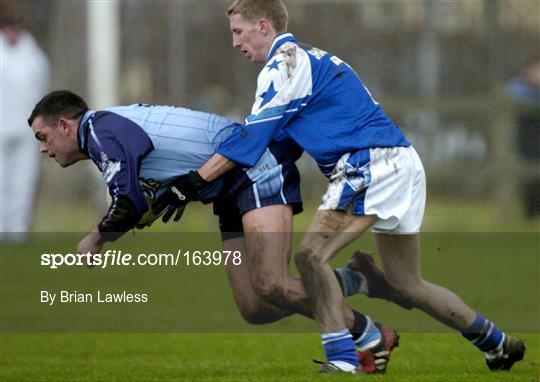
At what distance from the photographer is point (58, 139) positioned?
24.4 ft

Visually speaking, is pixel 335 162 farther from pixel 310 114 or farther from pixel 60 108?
pixel 60 108

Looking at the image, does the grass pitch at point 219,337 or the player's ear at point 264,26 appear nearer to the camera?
the player's ear at point 264,26

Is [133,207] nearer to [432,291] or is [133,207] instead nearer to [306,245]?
[306,245]

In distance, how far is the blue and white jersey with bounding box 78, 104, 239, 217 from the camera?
23.2 ft

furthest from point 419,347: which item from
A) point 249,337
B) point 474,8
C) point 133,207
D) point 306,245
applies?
point 474,8

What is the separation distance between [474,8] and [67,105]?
423 inches

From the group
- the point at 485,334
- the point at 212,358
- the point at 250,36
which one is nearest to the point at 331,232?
the point at 485,334

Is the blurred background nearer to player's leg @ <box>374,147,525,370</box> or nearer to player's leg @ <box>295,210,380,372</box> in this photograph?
player's leg @ <box>374,147,525,370</box>

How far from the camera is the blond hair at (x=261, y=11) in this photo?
7.47 m

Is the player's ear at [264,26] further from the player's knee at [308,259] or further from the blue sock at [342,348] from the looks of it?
the blue sock at [342,348]

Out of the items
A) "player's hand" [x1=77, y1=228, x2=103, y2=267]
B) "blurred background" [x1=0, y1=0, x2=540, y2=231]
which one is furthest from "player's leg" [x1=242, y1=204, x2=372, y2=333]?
"blurred background" [x1=0, y1=0, x2=540, y2=231]

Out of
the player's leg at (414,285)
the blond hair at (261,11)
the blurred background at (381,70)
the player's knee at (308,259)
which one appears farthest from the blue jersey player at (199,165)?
the blurred background at (381,70)

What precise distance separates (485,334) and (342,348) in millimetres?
824

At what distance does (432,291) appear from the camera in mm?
7504
